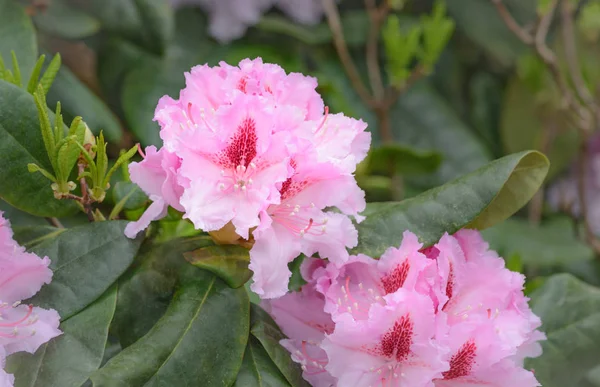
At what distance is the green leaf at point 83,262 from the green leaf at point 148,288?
0.03m

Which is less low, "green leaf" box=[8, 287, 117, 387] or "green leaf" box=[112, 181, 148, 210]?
"green leaf" box=[112, 181, 148, 210]

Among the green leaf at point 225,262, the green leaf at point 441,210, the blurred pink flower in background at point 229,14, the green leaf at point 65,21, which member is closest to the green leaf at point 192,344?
the green leaf at point 225,262

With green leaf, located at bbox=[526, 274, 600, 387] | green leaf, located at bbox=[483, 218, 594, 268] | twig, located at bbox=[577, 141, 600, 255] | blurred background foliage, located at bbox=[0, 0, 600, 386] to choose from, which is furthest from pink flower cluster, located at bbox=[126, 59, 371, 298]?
twig, located at bbox=[577, 141, 600, 255]

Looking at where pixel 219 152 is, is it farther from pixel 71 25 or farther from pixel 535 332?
pixel 71 25

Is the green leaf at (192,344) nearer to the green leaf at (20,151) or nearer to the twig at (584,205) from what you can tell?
the green leaf at (20,151)

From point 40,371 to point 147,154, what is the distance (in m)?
0.18

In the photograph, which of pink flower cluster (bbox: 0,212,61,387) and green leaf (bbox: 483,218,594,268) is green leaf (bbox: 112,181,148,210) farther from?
green leaf (bbox: 483,218,594,268)

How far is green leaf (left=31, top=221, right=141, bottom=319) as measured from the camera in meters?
0.61

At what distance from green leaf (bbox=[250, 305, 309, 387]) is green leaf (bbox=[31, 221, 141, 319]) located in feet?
0.39

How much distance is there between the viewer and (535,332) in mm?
682

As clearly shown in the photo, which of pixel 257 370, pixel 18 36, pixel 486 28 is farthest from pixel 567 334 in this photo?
pixel 486 28

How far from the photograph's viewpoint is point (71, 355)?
583 mm

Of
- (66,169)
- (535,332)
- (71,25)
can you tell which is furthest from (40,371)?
(71,25)

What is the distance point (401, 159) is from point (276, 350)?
766 mm
